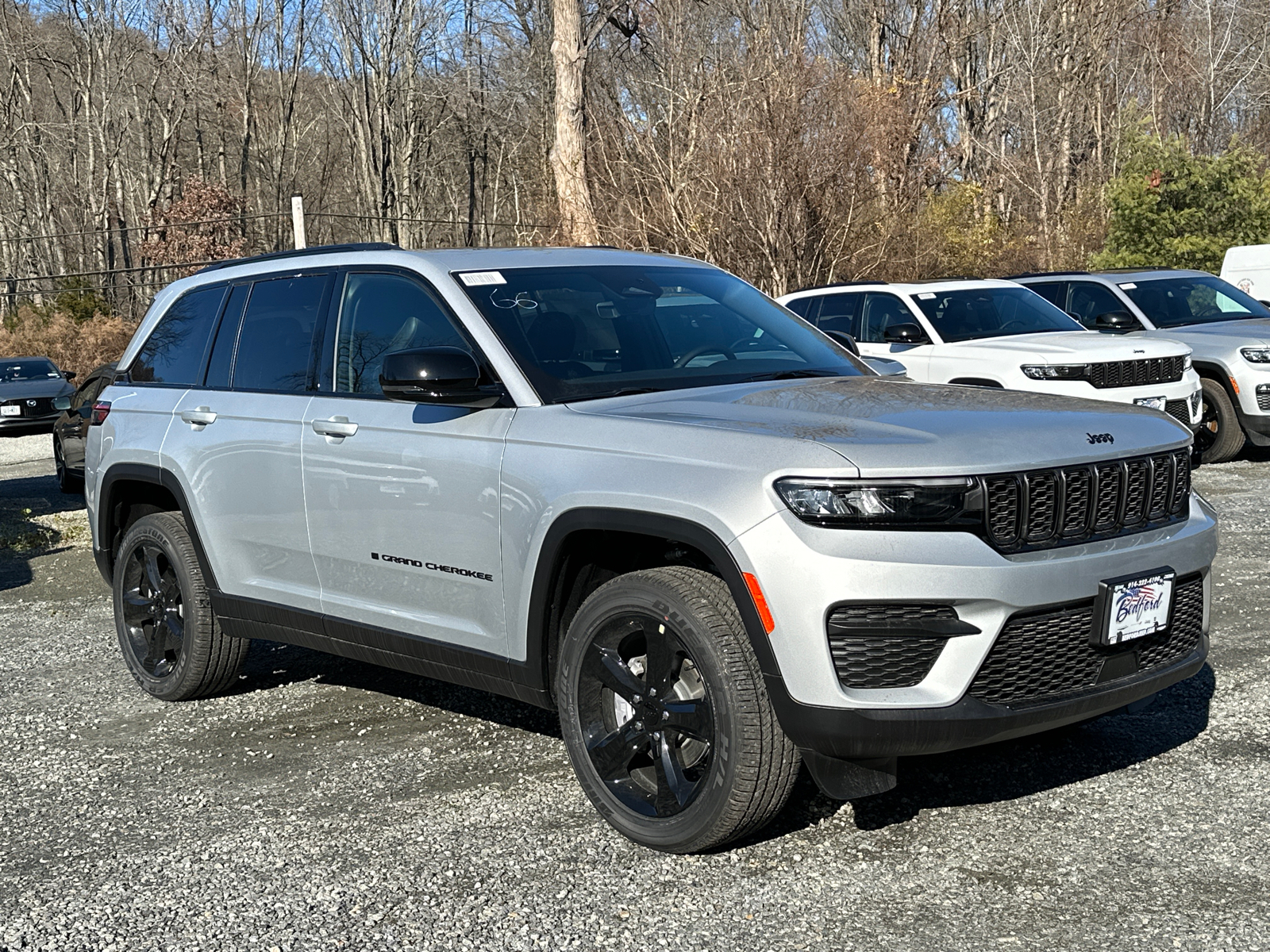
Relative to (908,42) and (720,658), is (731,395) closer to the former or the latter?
(720,658)

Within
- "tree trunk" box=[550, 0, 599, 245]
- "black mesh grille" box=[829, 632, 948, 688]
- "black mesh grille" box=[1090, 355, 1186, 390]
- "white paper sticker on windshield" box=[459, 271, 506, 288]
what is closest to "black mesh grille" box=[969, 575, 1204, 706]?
"black mesh grille" box=[829, 632, 948, 688]

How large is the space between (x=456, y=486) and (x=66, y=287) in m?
32.5

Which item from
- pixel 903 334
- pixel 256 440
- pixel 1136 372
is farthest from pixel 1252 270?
pixel 256 440

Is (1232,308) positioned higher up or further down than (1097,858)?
higher up

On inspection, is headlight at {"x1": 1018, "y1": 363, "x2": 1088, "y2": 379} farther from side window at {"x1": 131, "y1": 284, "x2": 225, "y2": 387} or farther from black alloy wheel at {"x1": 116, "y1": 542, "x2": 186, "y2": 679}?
black alloy wheel at {"x1": 116, "y1": 542, "x2": 186, "y2": 679}

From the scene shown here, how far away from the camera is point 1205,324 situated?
45.4ft

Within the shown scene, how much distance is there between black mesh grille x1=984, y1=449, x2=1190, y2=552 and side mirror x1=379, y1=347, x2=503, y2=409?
1.72 m

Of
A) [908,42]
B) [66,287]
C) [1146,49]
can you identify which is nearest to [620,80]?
[908,42]

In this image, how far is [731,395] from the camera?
457 centimetres

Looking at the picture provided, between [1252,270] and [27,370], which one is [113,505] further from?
[27,370]

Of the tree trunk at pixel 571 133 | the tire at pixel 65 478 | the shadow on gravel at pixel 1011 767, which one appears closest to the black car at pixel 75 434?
the tire at pixel 65 478

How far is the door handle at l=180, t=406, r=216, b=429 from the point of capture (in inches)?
231

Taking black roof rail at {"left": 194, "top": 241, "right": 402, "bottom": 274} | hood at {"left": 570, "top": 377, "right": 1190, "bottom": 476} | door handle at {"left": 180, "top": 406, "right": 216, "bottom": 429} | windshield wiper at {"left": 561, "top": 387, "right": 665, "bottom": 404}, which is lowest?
door handle at {"left": 180, "top": 406, "right": 216, "bottom": 429}

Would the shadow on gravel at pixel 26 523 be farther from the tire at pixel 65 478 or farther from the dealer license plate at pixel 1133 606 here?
the dealer license plate at pixel 1133 606
